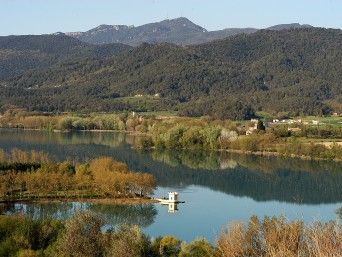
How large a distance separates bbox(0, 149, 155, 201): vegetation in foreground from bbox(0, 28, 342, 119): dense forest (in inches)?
1854

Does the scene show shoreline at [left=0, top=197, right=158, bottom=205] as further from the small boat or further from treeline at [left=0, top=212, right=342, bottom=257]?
treeline at [left=0, top=212, right=342, bottom=257]

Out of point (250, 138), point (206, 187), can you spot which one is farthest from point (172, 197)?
point (250, 138)

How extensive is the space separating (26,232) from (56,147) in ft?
116

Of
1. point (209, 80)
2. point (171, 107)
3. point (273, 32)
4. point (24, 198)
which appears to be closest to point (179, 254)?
point (24, 198)

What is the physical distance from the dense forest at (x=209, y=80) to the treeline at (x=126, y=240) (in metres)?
60.4

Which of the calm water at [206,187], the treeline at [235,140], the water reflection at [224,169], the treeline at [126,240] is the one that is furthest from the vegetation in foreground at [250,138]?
the treeline at [126,240]

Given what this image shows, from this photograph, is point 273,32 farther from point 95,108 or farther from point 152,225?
point 152,225

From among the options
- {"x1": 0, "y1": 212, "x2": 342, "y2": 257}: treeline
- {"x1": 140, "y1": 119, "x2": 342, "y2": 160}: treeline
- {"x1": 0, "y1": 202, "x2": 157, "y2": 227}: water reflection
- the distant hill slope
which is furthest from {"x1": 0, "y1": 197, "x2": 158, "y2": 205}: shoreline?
the distant hill slope

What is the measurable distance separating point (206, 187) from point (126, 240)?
21.3 m

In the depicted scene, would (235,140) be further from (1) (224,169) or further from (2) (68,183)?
(2) (68,183)

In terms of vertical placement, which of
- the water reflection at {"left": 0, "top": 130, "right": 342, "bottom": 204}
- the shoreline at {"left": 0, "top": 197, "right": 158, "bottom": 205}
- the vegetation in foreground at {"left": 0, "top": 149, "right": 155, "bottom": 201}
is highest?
the vegetation in foreground at {"left": 0, "top": 149, "right": 155, "bottom": 201}

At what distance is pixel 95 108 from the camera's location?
91.6 metres

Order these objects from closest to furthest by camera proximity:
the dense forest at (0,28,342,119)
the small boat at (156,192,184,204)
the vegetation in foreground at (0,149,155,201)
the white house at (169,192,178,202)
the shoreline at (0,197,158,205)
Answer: the shoreline at (0,197,158,205) < the vegetation in foreground at (0,149,155,201) < the small boat at (156,192,184,204) < the white house at (169,192,178,202) < the dense forest at (0,28,342,119)

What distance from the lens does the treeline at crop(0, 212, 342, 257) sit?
14.3 metres
